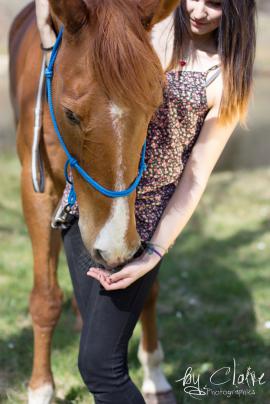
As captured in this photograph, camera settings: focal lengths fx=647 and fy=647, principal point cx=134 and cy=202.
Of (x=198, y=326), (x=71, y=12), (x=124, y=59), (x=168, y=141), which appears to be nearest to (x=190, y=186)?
(x=168, y=141)

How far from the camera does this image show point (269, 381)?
10.5 feet

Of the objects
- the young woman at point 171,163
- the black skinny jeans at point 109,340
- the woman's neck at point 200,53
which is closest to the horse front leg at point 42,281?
the young woman at point 171,163

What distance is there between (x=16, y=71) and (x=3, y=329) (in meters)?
1.45

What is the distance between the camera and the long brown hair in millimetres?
2294

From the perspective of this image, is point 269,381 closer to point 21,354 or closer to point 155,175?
point 21,354

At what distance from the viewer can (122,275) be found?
2086 millimetres

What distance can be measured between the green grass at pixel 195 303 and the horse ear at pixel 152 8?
177cm

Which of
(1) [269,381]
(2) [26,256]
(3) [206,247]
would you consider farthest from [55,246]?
(3) [206,247]

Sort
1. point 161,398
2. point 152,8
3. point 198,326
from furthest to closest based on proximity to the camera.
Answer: point 198,326
point 161,398
point 152,8

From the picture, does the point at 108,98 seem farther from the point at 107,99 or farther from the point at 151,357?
the point at 151,357

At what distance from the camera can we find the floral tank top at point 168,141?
7.23 feet

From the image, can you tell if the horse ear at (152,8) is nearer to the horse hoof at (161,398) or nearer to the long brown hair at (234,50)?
the long brown hair at (234,50)

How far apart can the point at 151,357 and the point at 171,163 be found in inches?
50.9

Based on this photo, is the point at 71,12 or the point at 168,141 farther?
the point at 168,141
